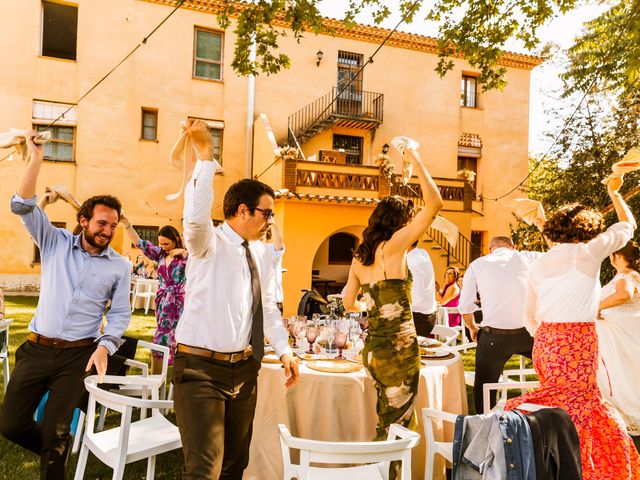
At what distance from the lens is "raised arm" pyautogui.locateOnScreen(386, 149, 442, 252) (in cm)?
283

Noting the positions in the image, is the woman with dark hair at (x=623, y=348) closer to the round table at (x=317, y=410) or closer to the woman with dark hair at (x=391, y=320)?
the round table at (x=317, y=410)

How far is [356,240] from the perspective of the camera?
1755cm

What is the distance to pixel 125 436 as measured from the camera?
282 cm

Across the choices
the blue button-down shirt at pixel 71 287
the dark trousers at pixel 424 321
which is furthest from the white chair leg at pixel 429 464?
the dark trousers at pixel 424 321

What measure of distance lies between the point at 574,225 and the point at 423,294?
259 centimetres

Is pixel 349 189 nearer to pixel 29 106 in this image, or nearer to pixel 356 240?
pixel 356 240

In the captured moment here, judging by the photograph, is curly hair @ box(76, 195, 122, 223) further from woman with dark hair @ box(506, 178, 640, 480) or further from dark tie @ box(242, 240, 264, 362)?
woman with dark hair @ box(506, 178, 640, 480)

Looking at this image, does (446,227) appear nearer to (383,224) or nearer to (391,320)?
(383,224)

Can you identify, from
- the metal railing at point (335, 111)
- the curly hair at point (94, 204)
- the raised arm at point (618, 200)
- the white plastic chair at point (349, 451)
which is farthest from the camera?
the metal railing at point (335, 111)

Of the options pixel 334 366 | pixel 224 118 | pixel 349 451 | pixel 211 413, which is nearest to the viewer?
pixel 349 451

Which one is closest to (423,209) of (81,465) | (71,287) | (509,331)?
(509,331)

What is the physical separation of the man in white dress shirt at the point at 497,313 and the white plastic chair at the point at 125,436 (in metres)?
2.82

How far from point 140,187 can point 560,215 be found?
578 inches

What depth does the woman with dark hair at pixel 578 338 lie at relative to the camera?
284cm
